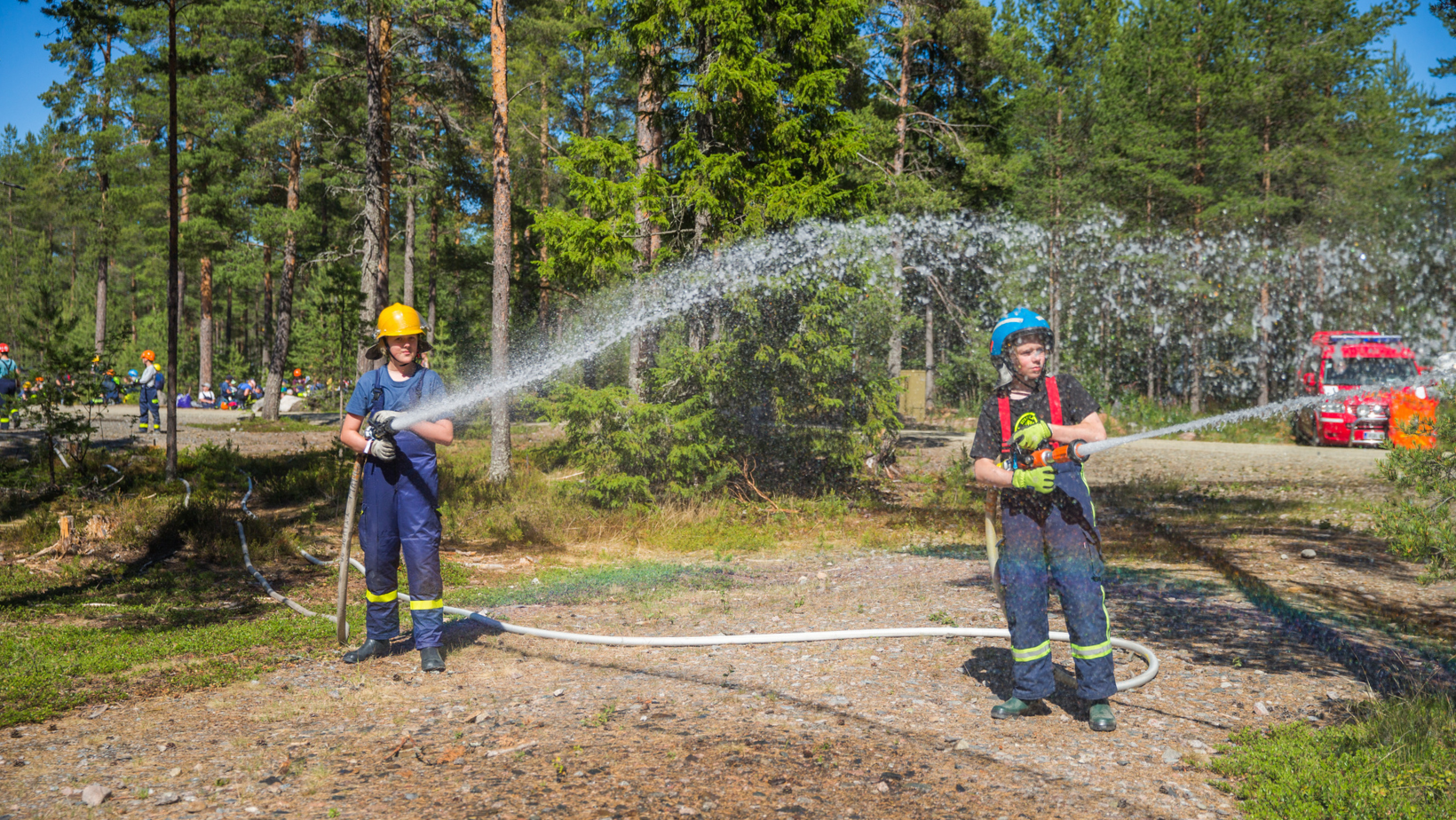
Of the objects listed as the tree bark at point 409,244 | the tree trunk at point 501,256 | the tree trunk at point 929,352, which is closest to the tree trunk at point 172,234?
the tree trunk at point 501,256

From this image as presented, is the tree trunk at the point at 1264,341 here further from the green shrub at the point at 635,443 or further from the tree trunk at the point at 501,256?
the tree trunk at the point at 501,256

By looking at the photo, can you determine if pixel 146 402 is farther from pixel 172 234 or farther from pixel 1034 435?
pixel 1034 435

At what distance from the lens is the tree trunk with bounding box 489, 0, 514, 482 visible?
1377cm

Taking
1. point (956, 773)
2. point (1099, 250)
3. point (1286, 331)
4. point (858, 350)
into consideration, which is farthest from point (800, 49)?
point (1286, 331)

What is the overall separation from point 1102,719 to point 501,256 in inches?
481

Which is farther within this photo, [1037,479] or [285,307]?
[285,307]

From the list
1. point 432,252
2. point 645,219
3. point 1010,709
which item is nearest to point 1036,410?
point 1010,709

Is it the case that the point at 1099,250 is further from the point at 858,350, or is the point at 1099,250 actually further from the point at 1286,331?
the point at 858,350

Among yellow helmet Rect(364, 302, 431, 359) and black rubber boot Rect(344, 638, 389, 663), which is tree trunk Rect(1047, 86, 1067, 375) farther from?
black rubber boot Rect(344, 638, 389, 663)

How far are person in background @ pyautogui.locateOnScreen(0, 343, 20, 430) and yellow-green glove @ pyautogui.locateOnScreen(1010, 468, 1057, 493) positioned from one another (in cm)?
1157

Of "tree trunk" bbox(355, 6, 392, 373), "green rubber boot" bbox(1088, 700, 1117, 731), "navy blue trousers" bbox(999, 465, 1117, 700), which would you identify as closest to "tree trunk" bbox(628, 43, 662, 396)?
"tree trunk" bbox(355, 6, 392, 373)

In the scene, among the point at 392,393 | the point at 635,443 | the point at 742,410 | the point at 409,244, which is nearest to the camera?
the point at 392,393

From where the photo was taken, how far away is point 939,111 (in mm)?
22312

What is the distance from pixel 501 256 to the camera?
14.3 m
